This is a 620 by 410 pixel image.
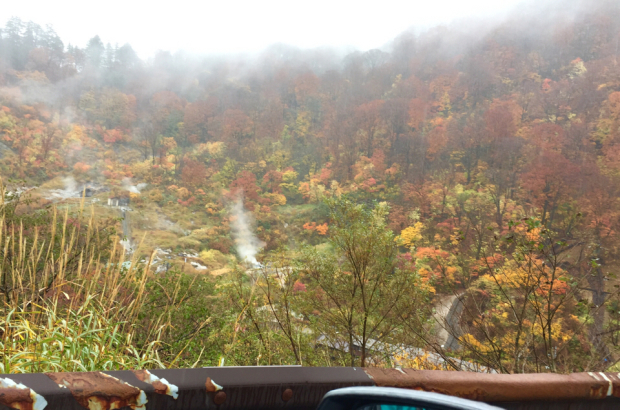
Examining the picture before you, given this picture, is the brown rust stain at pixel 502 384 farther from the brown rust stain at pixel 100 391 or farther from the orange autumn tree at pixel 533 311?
the orange autumn tree at pixel 533 311

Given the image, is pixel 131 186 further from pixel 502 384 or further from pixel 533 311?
pixel 502 384

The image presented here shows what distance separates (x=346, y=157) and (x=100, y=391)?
25943 mm

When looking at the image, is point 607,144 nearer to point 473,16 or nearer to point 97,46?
point 473,16

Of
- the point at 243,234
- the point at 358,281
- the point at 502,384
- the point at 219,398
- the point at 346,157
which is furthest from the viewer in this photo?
the point at 346,157

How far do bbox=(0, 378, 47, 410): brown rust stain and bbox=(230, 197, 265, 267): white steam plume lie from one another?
63.9 feet

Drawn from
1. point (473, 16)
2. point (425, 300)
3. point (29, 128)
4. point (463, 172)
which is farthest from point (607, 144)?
point (29, 128)

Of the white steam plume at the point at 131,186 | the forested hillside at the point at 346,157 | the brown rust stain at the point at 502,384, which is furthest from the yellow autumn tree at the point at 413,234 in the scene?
the white steam plume at the point at 131,186

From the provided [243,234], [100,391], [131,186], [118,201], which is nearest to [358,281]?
[100,391]

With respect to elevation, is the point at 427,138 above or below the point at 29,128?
below

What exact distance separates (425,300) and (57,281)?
352cm

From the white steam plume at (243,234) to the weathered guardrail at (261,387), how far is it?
1929cm

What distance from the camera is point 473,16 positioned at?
37125 millimetres

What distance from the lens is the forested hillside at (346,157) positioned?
13.4 ft

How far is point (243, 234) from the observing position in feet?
71.5
